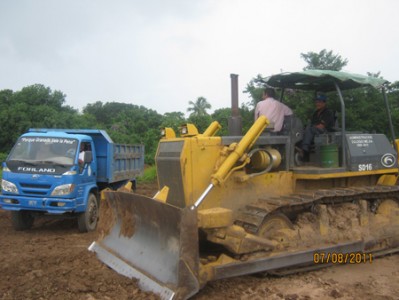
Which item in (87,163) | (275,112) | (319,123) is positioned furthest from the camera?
(87,163)

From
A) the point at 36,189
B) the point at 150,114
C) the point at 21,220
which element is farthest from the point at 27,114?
the point at 36,189

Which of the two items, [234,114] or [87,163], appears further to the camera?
[87,163]

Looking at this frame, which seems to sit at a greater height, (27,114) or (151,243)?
(27,114)

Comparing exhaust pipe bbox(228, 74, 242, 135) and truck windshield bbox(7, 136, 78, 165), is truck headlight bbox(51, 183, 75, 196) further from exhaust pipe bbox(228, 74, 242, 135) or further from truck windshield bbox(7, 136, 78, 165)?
exhaust pipe bbox(228, 74, 242, 135)

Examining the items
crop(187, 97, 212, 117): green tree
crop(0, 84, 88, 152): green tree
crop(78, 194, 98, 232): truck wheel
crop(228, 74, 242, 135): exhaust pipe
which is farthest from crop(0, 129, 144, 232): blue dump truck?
crop(187, 97, 212, 117): green tree

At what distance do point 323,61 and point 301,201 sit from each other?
772 centimetres

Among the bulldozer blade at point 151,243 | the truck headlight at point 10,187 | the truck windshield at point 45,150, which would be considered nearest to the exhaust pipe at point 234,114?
the bulldozer blade at point 151,243

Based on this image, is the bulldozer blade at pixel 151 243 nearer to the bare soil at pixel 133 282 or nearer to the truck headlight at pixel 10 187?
the bare soil at pixel 133 282

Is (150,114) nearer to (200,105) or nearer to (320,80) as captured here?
(200,105)

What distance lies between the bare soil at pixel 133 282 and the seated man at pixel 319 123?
188 cm

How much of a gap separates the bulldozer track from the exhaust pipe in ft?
4.24

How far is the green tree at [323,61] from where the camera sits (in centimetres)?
1206

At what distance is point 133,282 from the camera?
5000mm
